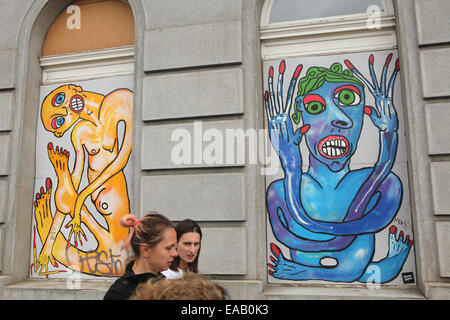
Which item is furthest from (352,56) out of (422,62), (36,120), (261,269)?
(36,120)

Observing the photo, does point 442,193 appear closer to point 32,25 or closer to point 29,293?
point 29,293

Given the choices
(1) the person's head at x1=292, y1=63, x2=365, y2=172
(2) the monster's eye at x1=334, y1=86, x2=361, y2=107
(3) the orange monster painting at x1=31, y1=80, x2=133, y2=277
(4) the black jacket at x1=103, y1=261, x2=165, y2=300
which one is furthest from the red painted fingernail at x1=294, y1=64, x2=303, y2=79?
(4) the black jacket at x1=103, y1=261, x2=165, y2=300

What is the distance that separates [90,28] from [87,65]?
2.05 feet

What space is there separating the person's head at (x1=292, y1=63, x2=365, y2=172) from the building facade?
0.7 inches

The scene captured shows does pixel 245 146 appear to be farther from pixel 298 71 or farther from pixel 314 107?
pixel 298 71

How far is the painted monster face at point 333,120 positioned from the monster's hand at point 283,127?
18cm

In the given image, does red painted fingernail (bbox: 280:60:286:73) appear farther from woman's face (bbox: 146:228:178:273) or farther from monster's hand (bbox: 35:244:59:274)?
monster's hand (bbox: 35:244:59:274)

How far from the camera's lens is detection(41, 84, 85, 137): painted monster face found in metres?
→ 5.82

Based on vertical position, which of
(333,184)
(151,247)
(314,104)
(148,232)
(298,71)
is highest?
(298,71)

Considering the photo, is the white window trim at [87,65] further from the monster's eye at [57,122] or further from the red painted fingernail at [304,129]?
the red painted fingernail at [304,129]

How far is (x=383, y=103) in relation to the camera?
4.90m

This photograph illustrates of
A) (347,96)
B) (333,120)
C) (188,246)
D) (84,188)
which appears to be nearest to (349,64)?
(347,96)

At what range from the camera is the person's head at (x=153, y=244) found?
268cm

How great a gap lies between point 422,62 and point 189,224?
3.49 metres
